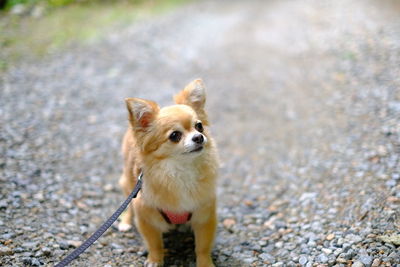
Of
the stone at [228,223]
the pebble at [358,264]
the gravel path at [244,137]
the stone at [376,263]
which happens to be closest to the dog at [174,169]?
the gravel path at [244,137]

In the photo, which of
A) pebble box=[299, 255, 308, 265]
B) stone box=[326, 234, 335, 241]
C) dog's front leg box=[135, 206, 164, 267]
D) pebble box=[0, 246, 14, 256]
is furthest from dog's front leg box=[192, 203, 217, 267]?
pebble box=[0, 246, 14, 256]

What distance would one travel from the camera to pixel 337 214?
11.9ft

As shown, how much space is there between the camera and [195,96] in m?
3.15

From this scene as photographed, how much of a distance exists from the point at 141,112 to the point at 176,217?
3.10ft

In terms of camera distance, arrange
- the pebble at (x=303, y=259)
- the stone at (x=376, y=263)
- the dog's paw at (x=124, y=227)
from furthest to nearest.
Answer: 1. the dog's paw at (x=124, y=227)
2. the pebble at (x=303, y=259)
3. the stone at (x=376, y=263)

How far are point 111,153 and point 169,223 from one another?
7.68 ft

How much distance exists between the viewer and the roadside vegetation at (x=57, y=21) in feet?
26.5

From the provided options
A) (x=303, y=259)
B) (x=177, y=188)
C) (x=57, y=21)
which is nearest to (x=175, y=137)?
(x=177, y=188)

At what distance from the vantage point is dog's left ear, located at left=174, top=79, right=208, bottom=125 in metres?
3.13

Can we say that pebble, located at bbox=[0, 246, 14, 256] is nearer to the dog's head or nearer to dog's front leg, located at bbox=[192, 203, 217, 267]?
the dog's head

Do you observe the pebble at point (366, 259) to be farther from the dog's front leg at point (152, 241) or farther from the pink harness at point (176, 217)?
the dog's front leg at point (152, 241)

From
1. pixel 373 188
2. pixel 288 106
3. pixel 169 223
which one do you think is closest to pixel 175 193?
pixel 169 223

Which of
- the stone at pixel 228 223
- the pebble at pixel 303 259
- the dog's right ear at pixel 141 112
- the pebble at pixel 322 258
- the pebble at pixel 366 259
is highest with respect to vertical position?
the dog's right ear at pixel 141 112

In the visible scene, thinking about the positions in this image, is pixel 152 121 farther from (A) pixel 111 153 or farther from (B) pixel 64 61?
(B) pixel 64 61
